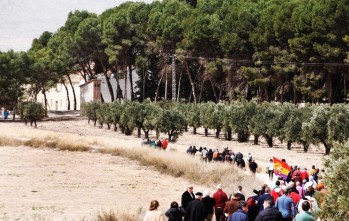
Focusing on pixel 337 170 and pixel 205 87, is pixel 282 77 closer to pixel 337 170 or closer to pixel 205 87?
pixel 205 87

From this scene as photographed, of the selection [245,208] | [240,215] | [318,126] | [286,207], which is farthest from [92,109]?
[240,215]

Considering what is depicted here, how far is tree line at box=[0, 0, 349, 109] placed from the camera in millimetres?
65250

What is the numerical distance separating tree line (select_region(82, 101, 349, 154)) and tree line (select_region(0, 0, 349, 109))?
29.6 feet

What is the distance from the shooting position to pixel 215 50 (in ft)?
274

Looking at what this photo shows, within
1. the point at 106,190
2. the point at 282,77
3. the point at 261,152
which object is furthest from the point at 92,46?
the point at 106,190

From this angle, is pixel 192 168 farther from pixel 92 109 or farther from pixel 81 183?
pixel 92 109

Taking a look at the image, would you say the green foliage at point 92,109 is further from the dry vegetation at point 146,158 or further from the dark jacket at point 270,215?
the dark jacket at point 270,215

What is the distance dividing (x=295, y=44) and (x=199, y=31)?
17970 millimetres

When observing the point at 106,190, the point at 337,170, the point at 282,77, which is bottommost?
the point at 106,190

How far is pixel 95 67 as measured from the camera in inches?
4262

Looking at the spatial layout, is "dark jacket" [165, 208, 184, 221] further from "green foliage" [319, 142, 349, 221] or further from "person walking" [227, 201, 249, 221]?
"green foliage" [319, 142, 349, 221]

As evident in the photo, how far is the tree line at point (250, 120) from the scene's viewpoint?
4716 centimetres

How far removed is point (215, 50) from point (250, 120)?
27261 millimetres

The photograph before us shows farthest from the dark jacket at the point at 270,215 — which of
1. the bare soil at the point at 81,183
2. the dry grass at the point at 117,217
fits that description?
the bare soil at the point at 81,183
